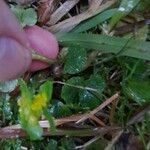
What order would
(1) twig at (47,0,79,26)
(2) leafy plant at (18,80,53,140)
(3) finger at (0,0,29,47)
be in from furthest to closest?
(1) twig at (47,0,79,26) → (2) leafy plant at (18,80,53,140) → (3) finger at (0,0,29,47)

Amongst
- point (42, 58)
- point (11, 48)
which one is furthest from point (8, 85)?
point (11, 48)

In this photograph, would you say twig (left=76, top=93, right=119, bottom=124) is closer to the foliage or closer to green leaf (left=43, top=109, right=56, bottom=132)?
the foliage

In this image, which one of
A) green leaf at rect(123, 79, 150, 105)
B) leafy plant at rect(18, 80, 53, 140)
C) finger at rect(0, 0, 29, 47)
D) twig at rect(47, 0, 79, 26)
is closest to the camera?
finger at rect(0, 0, 29, 47)

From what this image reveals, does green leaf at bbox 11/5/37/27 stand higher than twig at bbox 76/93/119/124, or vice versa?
green leaf at bbox 11/5/37/27

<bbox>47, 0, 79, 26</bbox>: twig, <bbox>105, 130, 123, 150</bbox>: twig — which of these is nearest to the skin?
<bbox>47, 0, 79, 26</bbox>: twig

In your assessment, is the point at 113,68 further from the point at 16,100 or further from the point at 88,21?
the point at 16,100

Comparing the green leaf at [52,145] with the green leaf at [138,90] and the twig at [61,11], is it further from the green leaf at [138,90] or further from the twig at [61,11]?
the twig at [61,11]

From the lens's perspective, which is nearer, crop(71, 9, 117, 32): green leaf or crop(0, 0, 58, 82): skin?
crop(0, 0, 58, 82): skin
